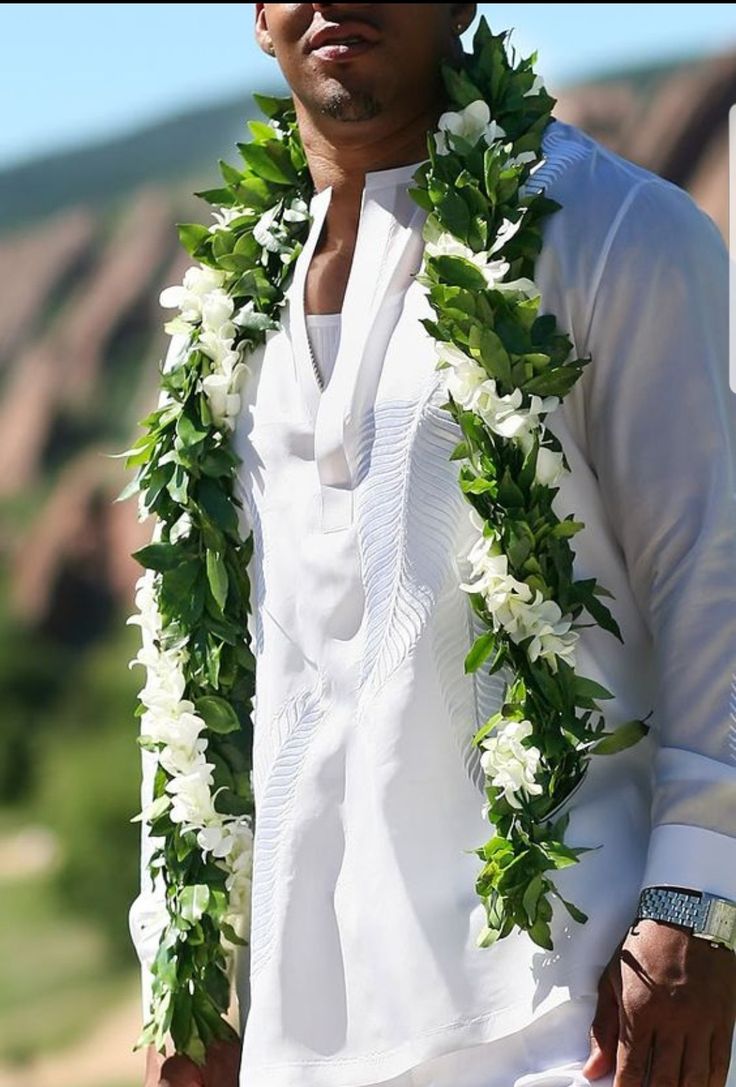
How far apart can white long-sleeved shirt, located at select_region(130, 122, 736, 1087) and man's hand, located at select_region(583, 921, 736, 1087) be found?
7 centimetres

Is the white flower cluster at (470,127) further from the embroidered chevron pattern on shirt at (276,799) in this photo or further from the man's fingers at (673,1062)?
the man's fingers at (673,1062)

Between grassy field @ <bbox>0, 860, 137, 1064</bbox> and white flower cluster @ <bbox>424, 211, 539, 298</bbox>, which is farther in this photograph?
grassy field @ <bbox>0, 860, 137, 1064</bbox>

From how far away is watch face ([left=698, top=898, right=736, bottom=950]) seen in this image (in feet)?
6.50

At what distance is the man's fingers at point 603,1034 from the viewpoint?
1995 millimetres

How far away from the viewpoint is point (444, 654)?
7.03 feet

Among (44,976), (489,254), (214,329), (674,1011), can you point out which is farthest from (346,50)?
(44,976)

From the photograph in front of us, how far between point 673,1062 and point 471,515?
0.59 meters

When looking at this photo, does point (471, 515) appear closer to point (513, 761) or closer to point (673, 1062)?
→ point (513, 761)

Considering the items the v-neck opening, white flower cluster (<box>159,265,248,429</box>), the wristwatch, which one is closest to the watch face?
the wristwatch

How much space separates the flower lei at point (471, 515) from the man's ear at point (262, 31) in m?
0.14

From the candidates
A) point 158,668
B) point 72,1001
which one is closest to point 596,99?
point 72,1001

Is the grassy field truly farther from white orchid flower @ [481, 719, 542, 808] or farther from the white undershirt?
white orchid flower @ [481, 719, 542, 808]

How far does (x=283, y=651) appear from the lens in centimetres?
227

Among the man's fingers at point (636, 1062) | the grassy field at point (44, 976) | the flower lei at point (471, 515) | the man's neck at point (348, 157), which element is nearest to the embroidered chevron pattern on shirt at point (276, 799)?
the flower lei at point (471, 515)
